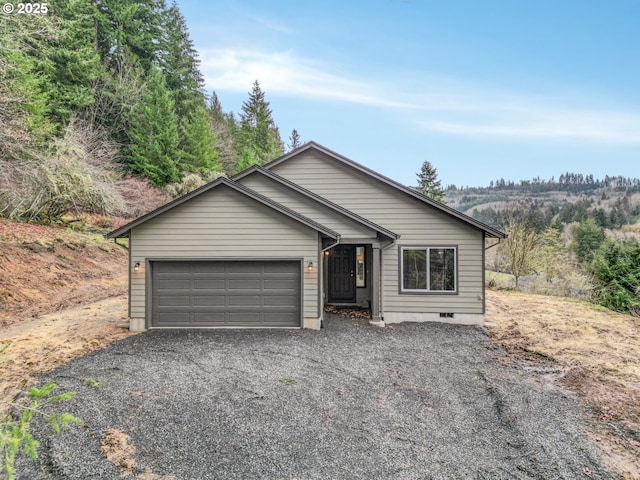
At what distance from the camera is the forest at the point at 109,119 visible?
511 inches

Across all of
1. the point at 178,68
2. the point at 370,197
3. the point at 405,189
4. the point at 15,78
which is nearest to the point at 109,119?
the point at 178,68

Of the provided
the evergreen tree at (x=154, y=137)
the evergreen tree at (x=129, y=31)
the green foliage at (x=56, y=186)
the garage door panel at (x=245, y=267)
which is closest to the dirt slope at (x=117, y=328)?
the green foliage at (x=56, y=186)

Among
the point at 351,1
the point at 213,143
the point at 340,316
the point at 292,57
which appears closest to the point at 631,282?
the point at 340,316

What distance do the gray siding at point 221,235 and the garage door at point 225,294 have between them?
0.96 feet

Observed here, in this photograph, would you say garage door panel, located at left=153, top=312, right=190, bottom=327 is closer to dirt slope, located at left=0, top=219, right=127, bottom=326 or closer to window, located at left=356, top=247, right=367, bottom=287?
dirt slope, located at left=0, top=219, right=127, bottom=326

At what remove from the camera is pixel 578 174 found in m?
91.8

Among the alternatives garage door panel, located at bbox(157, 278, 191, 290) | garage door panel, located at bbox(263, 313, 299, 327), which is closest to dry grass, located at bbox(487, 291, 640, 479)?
garage door panel, located at bbox(263, 313, 299, 327)

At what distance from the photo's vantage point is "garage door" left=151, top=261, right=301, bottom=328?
8.71 metres

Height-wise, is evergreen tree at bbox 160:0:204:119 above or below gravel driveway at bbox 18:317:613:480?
above

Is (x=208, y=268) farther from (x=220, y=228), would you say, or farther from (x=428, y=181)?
(x=428, y=181)

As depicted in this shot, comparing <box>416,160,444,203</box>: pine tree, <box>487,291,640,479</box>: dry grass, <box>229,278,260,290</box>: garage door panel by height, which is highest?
<box>416,160,444,203</box>: pine tree

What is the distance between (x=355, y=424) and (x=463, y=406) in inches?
70.4

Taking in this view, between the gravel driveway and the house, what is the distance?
1.30 meters

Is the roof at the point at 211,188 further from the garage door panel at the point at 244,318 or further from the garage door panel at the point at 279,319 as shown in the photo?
the garage door panel at the point at 244,318
